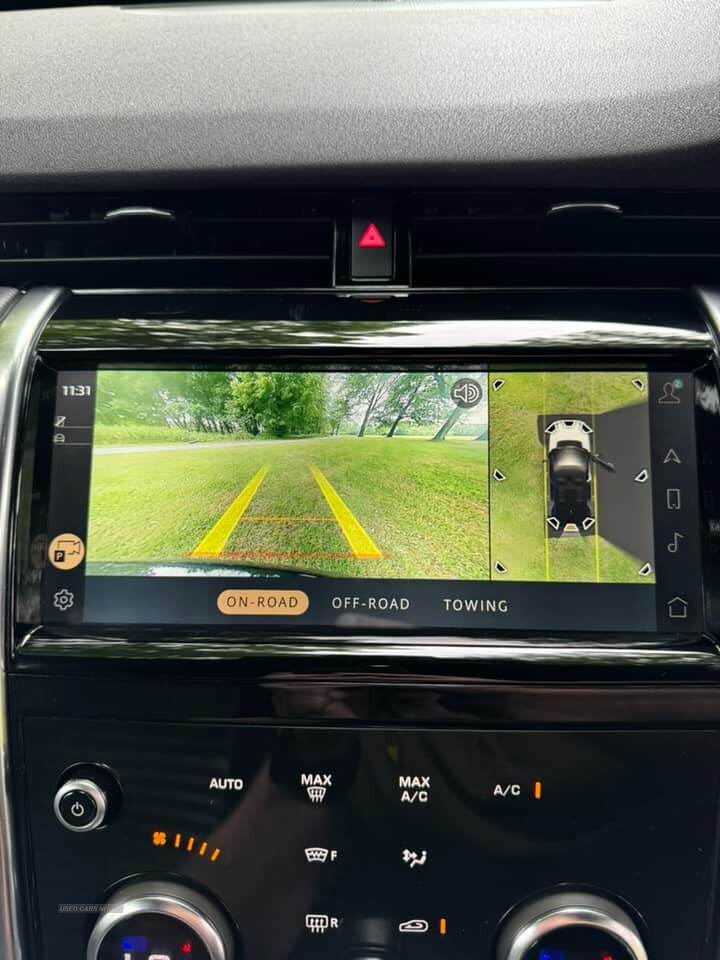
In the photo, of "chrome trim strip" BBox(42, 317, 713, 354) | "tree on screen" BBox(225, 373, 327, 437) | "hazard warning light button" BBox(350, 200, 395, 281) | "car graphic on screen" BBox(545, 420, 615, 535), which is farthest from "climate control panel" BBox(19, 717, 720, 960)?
"hazard warning light button" BBox(350, 200, 395, 281)

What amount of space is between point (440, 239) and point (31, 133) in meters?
0.58

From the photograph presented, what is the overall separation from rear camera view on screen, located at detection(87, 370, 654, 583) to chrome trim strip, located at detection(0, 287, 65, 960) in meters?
0.11

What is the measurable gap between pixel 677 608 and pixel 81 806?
2.71 feet

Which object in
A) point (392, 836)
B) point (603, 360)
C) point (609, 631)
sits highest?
point (603, 360)

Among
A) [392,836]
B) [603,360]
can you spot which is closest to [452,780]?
[392,836]

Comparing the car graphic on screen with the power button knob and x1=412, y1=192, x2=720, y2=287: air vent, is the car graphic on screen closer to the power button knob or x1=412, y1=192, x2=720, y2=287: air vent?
x1=412, y1=192, x2=720, y2=287: air vent

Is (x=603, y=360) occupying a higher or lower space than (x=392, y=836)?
higher

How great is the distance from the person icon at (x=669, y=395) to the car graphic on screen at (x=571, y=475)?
11 cm

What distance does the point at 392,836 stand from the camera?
99 centimetres

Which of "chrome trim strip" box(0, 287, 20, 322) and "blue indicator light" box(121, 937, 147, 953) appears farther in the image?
"chrome trim strip" box(0, 287, 20, 322)

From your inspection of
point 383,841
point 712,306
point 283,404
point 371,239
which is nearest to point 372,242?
point 371,239

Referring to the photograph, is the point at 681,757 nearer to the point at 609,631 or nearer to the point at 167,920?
the point at 609,631

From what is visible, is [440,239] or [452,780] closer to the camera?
[452,780]

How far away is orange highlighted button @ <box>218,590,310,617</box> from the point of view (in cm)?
99
